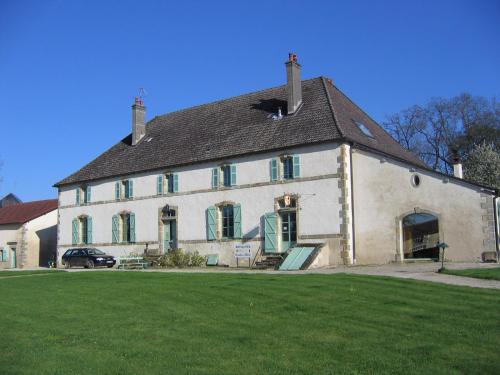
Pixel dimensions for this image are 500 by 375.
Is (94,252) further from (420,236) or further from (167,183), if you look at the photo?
(420,236)

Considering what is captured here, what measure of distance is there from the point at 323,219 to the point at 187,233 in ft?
25.4

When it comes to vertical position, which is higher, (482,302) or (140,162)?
(140,162)

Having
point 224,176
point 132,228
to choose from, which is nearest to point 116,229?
point 132,228

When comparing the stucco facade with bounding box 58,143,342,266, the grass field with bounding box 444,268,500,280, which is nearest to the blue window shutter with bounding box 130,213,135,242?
the stucco facade with bounding box 58,143,342,266

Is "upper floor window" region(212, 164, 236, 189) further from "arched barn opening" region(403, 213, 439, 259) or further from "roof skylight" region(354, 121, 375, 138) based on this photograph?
"arched barn opening" region(403, 213, 439, 259)

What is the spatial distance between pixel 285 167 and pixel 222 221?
14.1 ft

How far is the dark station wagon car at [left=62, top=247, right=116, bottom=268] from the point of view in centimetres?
2912

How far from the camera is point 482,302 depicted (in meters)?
A: 10.6

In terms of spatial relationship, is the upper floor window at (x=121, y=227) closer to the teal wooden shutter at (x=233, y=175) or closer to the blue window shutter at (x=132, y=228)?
the blue window shutter at (x=132, y=228)

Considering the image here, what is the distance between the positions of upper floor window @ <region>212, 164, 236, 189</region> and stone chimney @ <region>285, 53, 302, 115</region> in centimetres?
378

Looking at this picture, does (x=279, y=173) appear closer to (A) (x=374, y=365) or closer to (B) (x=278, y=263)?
(B) (x=278, y=263)

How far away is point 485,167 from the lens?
123 feet

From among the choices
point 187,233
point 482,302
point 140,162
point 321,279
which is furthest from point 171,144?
point 482,302

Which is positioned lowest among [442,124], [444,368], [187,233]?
[444,368]
